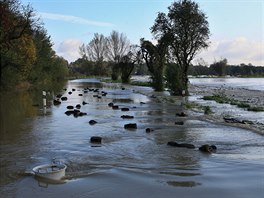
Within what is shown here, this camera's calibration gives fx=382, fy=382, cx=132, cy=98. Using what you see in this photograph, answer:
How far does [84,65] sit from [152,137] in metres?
142

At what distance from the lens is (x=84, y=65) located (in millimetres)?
153875

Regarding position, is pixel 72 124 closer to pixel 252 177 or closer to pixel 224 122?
pixel 224 122

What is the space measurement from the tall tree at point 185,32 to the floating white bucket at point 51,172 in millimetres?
30587

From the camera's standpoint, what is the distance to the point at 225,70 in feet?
560

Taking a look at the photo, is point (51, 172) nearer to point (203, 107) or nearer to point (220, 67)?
point (203, 107)

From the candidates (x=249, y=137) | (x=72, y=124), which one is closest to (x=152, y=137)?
(x=249, y=137)

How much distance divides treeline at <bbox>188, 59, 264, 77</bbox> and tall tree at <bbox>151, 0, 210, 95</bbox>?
119745 mm

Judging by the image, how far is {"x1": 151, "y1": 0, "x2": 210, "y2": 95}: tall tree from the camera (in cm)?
3988

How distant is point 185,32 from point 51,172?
112 feet

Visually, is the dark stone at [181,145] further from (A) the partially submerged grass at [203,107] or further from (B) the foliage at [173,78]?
(B) the foliage at [173,78]

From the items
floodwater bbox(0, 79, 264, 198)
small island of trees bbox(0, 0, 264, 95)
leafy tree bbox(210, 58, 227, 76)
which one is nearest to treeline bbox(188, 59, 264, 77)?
leafy tree bbox(210, 58, 227, 76)

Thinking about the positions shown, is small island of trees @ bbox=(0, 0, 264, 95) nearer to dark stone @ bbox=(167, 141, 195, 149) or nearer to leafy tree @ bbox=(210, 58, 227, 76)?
dark stone @ bbox=(167, 141, 195, 149)

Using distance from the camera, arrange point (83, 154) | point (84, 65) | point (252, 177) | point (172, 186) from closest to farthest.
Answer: point (172, 186) < point (252, 177) < point (83, 154) < point (84, 65)

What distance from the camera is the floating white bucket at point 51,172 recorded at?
831 cm
